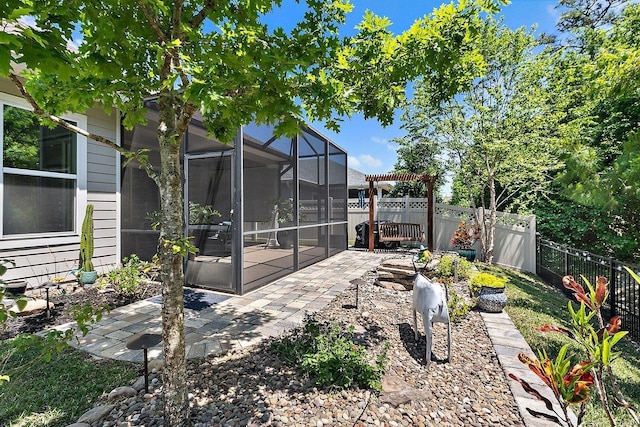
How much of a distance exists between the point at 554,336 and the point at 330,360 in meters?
2.87

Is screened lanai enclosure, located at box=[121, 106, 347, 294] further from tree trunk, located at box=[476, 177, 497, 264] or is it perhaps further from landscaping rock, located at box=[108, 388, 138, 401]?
tree trunk, located at box=[476, 177, 497, 264]

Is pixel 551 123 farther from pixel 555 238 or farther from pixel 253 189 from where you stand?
pixel 253 189

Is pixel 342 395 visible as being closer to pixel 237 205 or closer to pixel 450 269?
pixel 237 205

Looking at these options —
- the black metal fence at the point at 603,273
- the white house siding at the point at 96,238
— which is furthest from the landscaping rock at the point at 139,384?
the black metal fence at the point at 603,273

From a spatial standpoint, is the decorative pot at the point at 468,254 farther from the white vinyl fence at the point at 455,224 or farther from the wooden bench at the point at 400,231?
the wooden bench at the point at 400,231

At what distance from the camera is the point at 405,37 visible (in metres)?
2.36

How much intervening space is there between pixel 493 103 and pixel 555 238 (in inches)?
162

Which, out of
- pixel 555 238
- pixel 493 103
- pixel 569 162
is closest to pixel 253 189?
pixel 569 162

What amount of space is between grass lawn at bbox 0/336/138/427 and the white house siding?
1.89 m

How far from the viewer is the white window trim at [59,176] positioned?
3945 mm

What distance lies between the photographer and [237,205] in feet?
14.6

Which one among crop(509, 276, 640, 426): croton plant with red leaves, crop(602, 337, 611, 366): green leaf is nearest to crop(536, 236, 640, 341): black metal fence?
crop(509, 276, 640, 426): croton plant with red leaves

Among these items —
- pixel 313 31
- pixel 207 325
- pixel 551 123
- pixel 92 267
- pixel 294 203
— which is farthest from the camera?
pixel 551 123

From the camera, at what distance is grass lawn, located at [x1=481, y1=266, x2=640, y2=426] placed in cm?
212
